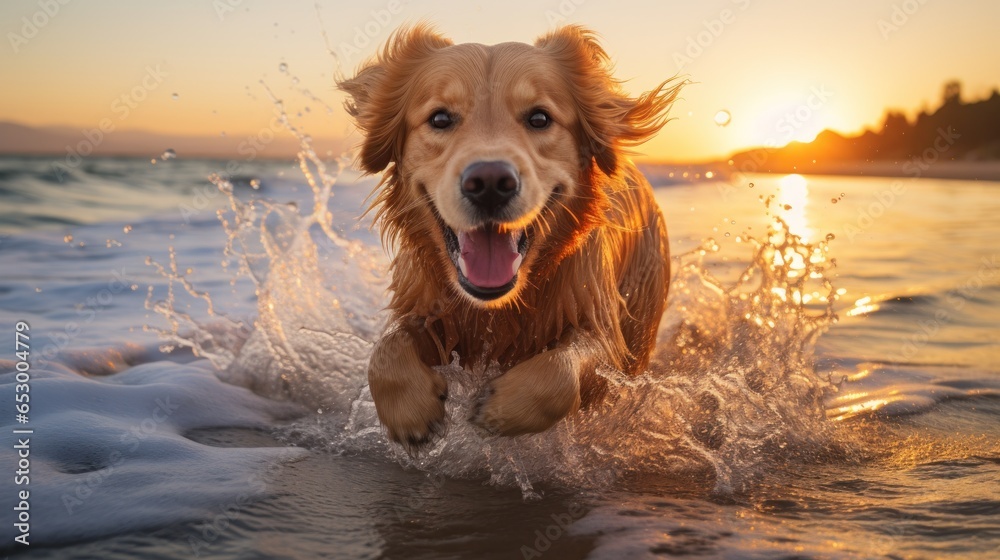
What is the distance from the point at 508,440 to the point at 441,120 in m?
1.20

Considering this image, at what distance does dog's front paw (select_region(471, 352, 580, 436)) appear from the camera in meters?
2.76

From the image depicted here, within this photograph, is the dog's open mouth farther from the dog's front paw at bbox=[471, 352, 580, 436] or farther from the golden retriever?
the dog's front paw at bbox=[471, 352, 580, 436]

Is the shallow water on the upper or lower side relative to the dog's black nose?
lower

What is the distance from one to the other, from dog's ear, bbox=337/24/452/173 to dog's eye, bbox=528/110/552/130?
547mm

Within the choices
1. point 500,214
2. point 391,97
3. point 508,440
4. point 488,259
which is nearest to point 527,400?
point 508,440

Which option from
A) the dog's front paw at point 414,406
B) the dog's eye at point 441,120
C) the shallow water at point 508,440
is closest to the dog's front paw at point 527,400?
the dog's front paw at point 414,406

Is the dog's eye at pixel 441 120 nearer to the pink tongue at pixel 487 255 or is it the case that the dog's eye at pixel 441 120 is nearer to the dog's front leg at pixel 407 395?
the pink tongue at pixel 487 255

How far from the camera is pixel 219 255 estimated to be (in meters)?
8.75

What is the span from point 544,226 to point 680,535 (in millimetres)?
1175

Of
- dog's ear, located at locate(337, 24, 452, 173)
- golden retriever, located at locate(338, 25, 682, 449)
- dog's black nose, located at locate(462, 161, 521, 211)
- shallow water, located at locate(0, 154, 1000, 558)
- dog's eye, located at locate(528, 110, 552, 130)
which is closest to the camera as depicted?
shallow water, located at locate(0, 154, 1000, 558)

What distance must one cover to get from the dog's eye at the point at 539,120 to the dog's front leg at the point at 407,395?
939 mm

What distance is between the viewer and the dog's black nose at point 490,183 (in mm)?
2695

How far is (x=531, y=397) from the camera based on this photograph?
9.10 ft

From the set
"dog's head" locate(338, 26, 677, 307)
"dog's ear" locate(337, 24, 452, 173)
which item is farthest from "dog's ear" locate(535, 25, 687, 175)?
"dog's ear" locate(337, 24, 452, 173)
